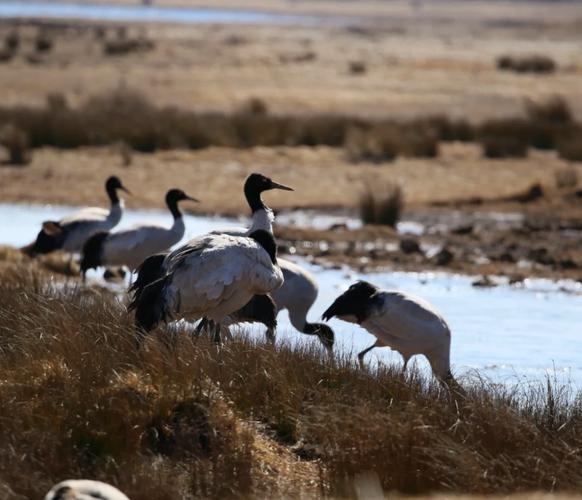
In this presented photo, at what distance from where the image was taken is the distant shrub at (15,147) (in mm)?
24094

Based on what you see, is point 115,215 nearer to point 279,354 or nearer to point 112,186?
point 112,186

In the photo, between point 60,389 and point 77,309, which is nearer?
point 60,389

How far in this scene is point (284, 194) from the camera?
22203mm

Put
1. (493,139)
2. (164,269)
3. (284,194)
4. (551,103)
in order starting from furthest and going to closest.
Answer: (551,103), (493,139), (284,194), (164,269)

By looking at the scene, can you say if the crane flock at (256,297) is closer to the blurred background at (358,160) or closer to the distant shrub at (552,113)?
the blurred background at (358,160)

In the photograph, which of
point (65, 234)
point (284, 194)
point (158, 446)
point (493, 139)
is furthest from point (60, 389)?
point (493, 139)

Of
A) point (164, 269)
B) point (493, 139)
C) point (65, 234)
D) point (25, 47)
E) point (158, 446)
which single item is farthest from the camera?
point (25, 47)

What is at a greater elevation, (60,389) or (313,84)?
(60,389)

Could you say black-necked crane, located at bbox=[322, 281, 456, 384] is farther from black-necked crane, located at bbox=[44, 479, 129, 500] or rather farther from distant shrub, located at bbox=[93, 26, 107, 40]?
distant shrub, located at bbox=[93, 26, 107, 40]

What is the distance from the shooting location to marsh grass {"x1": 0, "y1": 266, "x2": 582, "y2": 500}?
7547 millimetres

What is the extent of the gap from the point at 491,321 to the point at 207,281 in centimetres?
521

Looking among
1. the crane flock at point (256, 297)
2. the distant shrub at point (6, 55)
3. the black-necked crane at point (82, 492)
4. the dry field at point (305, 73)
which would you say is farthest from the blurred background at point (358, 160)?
the black-necked crane at point (82, 492)

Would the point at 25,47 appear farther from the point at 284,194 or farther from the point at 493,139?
the point at 284,194

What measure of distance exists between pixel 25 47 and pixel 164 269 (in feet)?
145
